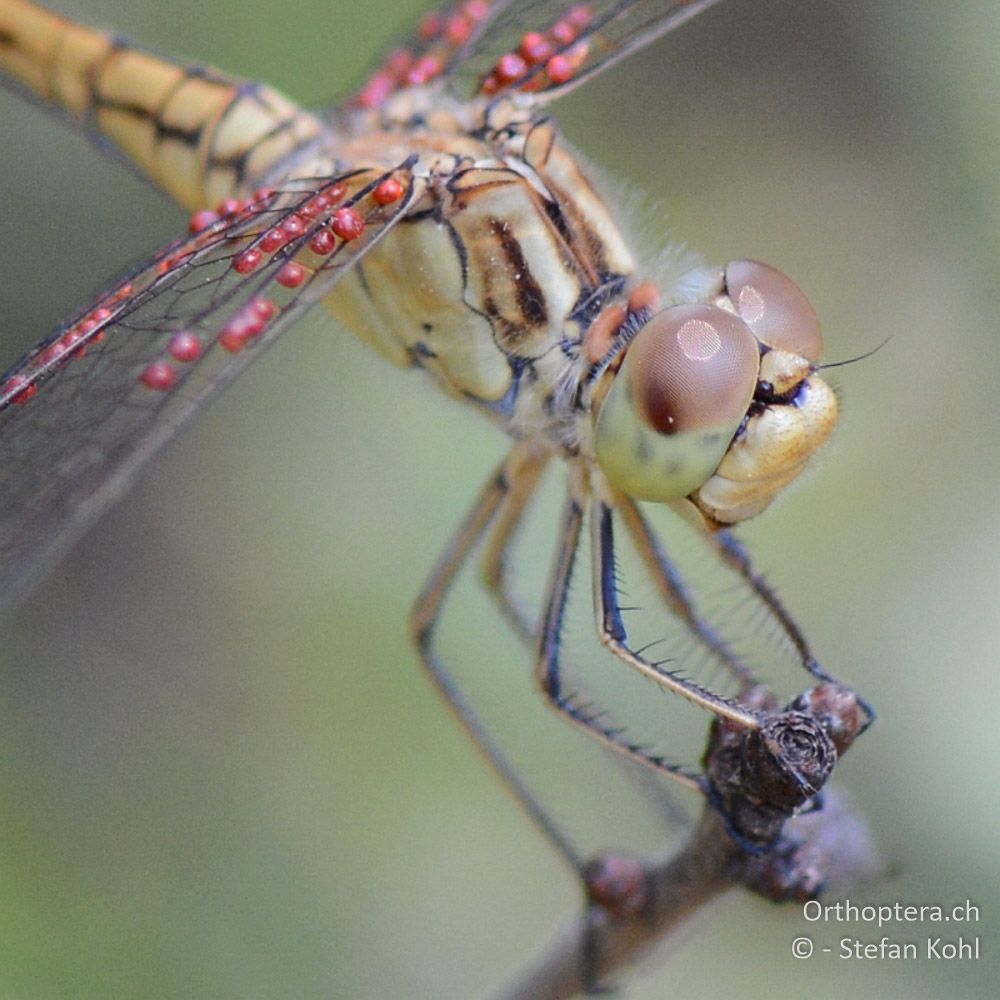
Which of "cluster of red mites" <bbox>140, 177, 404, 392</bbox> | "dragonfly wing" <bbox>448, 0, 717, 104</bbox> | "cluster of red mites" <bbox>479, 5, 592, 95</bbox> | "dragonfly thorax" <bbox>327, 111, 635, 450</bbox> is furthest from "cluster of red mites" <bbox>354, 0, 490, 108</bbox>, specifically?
"cluster of red mites" <bbox>140, 177, 404, 392</bbox>

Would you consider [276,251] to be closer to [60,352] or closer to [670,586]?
[60,352]

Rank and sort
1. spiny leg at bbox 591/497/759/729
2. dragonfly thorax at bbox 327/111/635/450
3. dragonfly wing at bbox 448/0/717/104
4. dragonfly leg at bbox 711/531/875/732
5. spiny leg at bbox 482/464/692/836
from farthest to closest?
spiny leg at bbox 482/464/692/836, dragonfly wing at bbox 448/0/717/104, dragonfly thorax at bbox 327/111/635/450, dragonfly leg at bbox 711/531/875/732, spiny leg at bbox 591/497/759/729

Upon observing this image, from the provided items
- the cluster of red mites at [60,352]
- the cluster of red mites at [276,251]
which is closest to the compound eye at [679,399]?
the cluster of red mites at [276,251]

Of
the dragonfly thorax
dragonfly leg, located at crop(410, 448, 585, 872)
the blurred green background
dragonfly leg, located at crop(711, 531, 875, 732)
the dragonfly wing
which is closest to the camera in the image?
dragonfly leg, located at crop(711, 531, 875, 732)

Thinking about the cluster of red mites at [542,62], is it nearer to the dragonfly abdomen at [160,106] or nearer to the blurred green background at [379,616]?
the blurred green background at [379,616]

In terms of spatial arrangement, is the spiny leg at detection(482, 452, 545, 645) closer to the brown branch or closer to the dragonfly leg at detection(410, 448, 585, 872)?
the dragonfly leg at detection(410, 448, 585, 872)

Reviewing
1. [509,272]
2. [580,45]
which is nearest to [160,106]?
[580,45]

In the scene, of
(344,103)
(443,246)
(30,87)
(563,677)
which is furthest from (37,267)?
(563,677)
